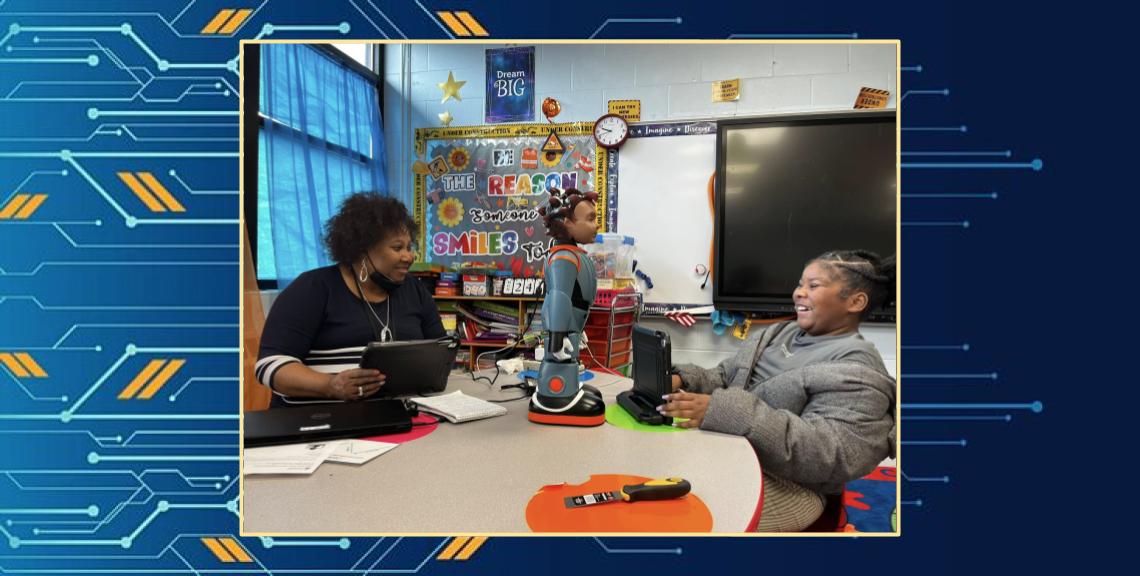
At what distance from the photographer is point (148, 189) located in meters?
0.59

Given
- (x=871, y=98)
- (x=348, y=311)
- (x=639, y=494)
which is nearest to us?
(x=639, y=494)

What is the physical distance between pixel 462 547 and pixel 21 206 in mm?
638

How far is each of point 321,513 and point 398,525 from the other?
113 millimetres

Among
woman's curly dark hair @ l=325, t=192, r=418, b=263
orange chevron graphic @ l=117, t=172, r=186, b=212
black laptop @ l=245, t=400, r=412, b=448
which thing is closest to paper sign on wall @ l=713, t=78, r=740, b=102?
woman's curly dark hair @ l=325, t=192, r=418, b=263

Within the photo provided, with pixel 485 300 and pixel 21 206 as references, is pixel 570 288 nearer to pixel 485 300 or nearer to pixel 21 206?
pixel 21 206

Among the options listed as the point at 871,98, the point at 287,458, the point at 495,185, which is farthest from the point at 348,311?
the point at 871,98

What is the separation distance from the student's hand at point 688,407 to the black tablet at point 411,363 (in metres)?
0.59

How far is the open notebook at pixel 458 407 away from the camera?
107cm

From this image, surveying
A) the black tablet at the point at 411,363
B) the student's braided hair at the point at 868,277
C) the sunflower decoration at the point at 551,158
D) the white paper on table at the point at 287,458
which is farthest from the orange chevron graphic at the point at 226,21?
the sunflower decoration at the point at 551,158

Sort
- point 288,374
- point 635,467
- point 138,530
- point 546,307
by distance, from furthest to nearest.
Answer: point 288,374 → point 546,307 → point 635,467 → point 138,530

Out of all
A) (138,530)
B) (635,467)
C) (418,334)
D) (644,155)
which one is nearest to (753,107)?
(644,155)

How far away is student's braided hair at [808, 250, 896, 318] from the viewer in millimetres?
1151

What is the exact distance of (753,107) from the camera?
9.32 ft

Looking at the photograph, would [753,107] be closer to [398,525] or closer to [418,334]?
[418,334]
